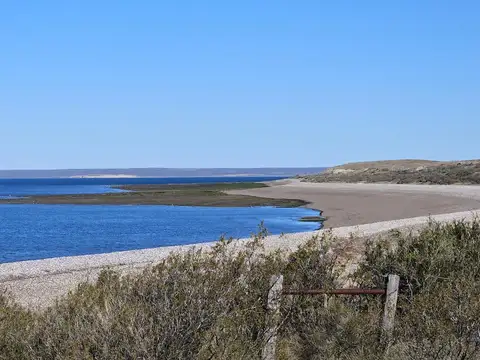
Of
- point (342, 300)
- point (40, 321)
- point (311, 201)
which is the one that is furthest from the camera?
point (311, 201)

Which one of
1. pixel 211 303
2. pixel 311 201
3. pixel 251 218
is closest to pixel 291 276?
pixel 211 303

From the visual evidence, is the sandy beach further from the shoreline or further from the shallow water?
the shallow water

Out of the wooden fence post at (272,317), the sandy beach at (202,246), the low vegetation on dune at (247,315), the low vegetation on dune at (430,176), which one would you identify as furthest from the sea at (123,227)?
the low vegetation on dune at (430,176)

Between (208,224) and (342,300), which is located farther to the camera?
(208,224)

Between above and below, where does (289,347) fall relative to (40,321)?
below

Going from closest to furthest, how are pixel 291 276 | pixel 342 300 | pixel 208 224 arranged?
pixel 342 300, pixel 291 276, pixel 208 224

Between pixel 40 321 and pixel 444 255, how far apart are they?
5150 mm

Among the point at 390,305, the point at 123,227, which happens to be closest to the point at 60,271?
the point at 390,305

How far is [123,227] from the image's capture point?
119ft

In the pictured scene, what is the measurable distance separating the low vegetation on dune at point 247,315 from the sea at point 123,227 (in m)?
13.1

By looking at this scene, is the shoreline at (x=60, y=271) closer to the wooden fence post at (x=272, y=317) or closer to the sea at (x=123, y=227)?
the sea at (x=123, y=227)

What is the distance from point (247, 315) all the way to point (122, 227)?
2986cm

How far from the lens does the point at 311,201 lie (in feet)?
189

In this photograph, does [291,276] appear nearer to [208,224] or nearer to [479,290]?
[479,290]
